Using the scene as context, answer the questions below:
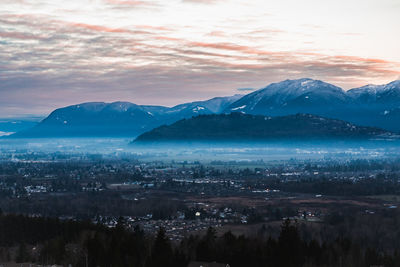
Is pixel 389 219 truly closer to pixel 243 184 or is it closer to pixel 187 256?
pixel 187 256

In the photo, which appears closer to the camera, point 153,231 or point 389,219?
point 153,231

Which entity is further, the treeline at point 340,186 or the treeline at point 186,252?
the treeline at point 340,186

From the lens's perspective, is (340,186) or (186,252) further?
(340,186)

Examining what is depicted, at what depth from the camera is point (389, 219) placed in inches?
4562

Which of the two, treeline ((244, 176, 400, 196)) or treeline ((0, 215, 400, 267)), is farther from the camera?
treeline ((244, 176, 400, 196))

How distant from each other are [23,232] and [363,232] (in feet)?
150

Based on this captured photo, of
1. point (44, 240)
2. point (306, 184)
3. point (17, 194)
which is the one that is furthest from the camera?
point (306, 184)

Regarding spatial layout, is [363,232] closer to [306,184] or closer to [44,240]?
[44,240]

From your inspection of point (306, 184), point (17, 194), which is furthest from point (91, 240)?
point (306, 184)

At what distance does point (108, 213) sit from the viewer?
5221 inches

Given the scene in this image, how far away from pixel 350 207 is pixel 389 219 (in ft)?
75.6

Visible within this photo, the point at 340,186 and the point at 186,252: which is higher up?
the point at 186,252

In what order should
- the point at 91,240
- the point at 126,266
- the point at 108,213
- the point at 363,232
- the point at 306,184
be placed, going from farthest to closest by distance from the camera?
1. the point at 306,184
2. the point at 108,213
3. the point at 363,232
4. the point at 91,240
5. the point at 126,266

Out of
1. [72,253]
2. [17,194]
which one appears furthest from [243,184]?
[72,253]
